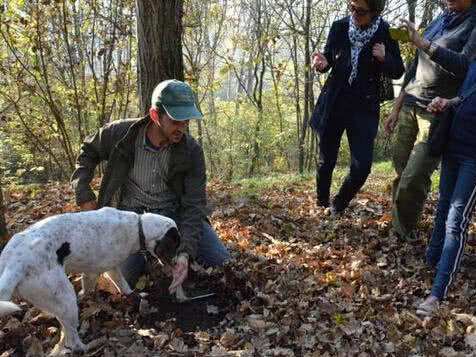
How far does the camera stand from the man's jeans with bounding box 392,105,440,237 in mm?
4855

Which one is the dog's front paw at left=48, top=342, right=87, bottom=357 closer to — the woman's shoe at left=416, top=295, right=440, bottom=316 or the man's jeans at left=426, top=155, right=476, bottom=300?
the woman's shoe at left=416, top=295, right=440, bottom=316

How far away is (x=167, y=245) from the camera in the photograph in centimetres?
388

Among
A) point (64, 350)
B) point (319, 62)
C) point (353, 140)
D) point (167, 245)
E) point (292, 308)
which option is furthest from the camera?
point (353, 140)

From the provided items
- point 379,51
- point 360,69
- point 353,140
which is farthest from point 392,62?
point 353,140

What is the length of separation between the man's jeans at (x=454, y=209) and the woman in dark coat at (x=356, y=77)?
154 cm

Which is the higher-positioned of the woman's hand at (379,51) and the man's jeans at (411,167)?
the woman's hand at (379,51)

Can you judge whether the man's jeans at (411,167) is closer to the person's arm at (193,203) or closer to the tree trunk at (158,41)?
the person's arm at (193,203)

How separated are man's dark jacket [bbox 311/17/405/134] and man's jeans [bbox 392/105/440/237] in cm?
46

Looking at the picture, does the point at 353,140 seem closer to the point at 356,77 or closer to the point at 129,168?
the point at 356,77

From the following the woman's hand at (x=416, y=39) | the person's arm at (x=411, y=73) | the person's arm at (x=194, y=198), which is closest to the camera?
the woman's hand at (x=416, y=39)

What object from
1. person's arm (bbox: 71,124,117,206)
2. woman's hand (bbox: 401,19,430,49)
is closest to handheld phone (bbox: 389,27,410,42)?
woman's hand (bbox: 401,19,430,49)

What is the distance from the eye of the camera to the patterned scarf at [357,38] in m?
5.40

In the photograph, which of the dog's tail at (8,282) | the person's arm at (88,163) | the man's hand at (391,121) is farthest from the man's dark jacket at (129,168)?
the man's hand at (391,121)

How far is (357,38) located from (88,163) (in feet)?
10.8
